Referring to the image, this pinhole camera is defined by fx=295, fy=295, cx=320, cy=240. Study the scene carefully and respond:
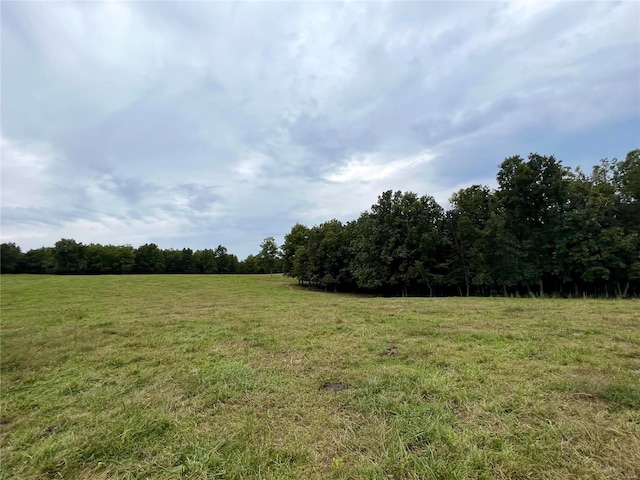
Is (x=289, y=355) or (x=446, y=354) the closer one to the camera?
(x=446, y=354)

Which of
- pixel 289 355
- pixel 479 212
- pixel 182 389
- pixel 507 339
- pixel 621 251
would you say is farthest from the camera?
pixel 479 212

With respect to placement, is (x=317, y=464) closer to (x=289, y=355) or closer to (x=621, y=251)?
(x=289, y=355)

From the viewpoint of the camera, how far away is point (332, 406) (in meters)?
3.39

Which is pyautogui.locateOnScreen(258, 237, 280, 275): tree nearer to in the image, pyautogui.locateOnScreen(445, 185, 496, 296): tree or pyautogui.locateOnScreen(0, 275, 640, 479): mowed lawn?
pyautogui.locateOnScreen(445, 185, 496, 296): tree

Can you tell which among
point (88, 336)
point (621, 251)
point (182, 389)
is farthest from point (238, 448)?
point (621, 251)

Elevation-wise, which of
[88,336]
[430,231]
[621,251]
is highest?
[430,231]

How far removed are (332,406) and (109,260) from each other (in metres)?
65.0

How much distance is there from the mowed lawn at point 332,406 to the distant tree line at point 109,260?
4286cm

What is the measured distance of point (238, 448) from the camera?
2.67 m

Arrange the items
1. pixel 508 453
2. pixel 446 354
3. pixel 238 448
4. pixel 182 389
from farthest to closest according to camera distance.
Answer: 1. pixel 446 354
2. pixel 182 389
3. pixel 238 448
4. pixel 508 453

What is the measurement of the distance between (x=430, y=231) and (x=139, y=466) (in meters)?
25.7

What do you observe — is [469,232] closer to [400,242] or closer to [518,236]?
[518,236]

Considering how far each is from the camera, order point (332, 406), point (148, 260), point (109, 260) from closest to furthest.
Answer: point (332, 406) < point (109, 260) < point (148, 260)

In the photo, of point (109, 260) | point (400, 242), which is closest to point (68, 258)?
point (109, 260)
